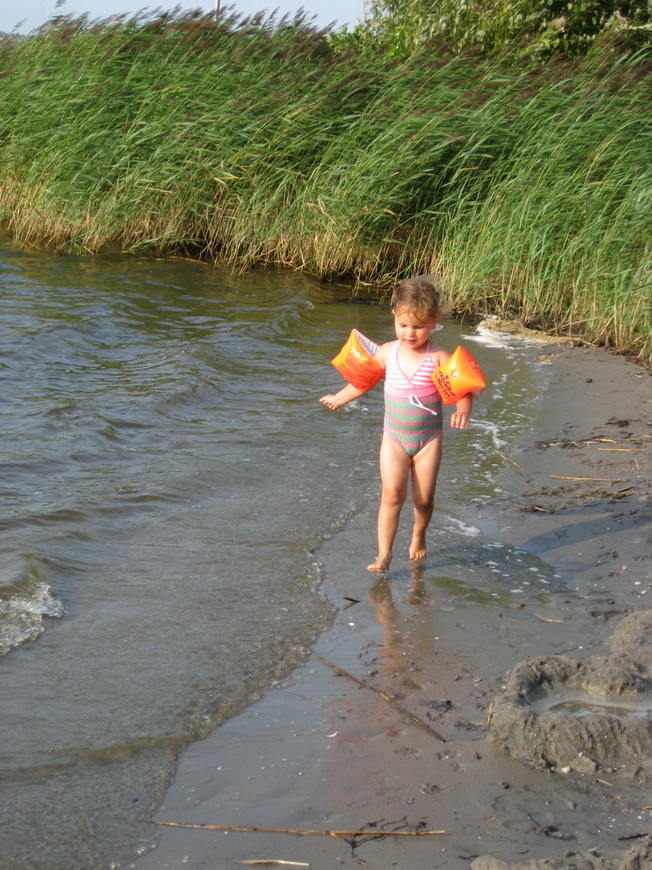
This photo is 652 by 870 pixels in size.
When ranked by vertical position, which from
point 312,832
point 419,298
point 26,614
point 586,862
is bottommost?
point 26,614

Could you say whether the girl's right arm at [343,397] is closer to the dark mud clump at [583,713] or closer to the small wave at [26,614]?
the small wave at [26,614]

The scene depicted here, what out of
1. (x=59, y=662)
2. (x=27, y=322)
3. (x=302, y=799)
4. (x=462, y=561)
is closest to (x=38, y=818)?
(x=302, y=799)

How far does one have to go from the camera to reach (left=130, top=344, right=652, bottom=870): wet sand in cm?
223

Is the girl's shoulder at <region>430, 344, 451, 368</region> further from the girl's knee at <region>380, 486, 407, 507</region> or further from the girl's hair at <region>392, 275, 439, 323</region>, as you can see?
the girl's knee at <region>380, 486, 407, 507</region>

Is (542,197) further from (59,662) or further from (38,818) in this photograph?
(38,818)

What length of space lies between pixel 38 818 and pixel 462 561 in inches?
88.7

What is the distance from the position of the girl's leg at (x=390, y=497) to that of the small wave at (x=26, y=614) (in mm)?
1326

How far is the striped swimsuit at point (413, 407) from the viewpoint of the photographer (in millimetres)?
4047

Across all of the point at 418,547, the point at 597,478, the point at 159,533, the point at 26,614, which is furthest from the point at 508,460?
the point at 26,614

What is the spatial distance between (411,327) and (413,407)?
0.35 meters

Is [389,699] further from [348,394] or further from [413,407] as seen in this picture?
[348,394]

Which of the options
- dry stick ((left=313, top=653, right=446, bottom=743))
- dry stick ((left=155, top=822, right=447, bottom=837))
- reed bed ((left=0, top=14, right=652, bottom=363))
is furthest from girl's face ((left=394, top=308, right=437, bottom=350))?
reed bed ((left=0, top=14, right=652, bottom=363))

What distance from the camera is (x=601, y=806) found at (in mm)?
2350

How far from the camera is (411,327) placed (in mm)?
3939
